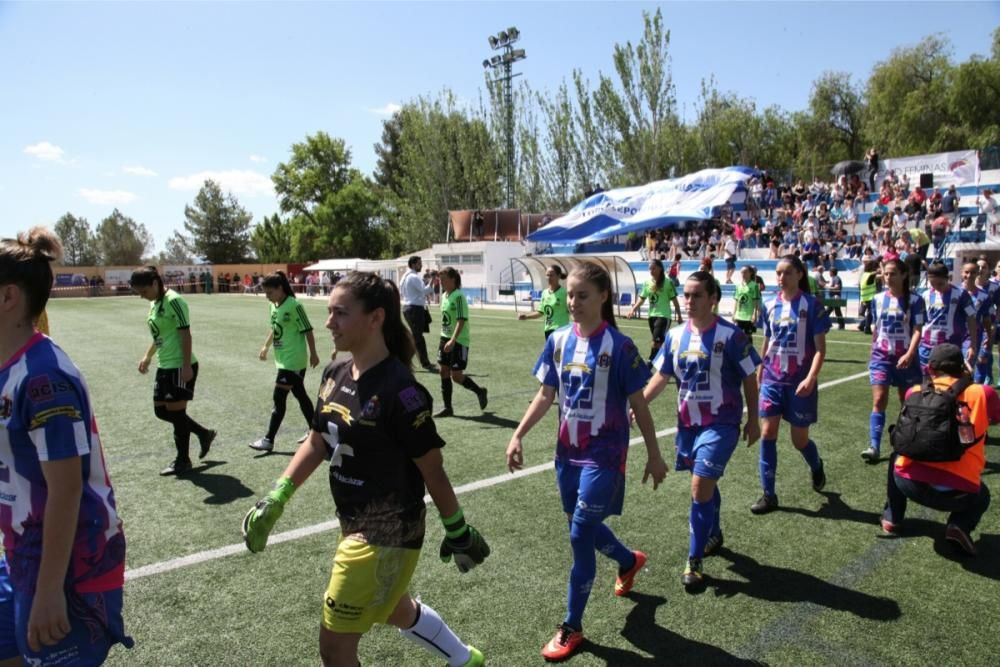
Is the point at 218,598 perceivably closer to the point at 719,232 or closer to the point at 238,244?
the point at 719,232

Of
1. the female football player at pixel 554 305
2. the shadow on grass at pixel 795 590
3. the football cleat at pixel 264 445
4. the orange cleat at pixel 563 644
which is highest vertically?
the female football player at pixel 554 305

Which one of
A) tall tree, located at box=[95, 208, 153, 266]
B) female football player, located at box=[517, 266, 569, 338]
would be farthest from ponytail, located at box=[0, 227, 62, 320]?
tall tree, located at box=[95, 208, 153, 266]

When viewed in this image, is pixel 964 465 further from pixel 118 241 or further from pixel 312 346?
pixel 118 241

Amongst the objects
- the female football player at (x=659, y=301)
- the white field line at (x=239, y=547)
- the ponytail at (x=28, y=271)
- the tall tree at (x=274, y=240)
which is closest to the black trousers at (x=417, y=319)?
the female football player at (x=659, y=301)

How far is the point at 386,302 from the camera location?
8.76 feet

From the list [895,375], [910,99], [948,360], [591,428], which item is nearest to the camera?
[591,428]

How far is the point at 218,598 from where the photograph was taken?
160 inches

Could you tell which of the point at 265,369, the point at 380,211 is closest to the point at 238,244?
the point at 380,211

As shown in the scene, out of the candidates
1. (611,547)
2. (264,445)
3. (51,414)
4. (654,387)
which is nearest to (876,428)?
(654,387)

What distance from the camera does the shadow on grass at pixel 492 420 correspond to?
8.50 meters

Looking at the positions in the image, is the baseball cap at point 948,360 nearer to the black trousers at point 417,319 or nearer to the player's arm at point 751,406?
the player's arm at point 751,406

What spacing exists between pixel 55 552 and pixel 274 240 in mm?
82183

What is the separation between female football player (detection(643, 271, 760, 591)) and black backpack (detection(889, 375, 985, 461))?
3.82 ft

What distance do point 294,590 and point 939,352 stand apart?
16.1ft
